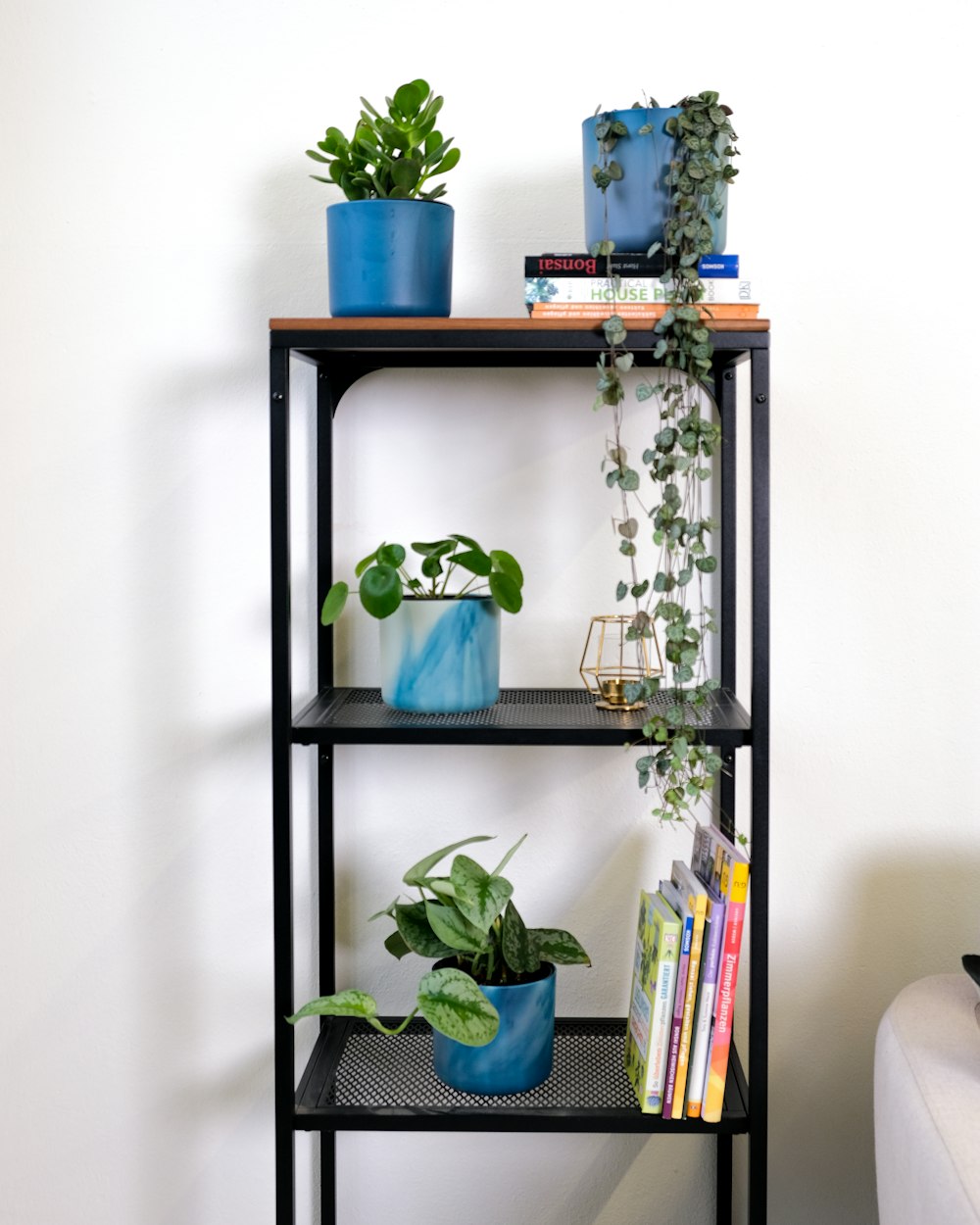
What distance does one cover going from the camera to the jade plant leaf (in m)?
1.24

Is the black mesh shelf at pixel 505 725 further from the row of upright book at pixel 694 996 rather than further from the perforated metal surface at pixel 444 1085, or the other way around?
the perforated metal surface at pixel 444 1085

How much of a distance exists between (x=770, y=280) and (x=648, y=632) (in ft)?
1.72

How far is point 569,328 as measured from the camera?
4.09 ft

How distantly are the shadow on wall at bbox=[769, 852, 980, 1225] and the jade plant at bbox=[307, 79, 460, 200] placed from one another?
3.35 feet

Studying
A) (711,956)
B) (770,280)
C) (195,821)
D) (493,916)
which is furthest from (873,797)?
(195,821)

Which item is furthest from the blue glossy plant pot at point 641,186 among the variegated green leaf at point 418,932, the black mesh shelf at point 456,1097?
the black mesh shelf at point 456,1097

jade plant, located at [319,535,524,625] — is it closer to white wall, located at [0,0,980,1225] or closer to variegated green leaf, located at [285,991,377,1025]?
white wall, located at [0,0,980,1225]

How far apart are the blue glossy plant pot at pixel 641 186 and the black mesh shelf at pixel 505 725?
0.51 metres

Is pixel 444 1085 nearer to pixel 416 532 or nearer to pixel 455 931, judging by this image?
pixel 455 931

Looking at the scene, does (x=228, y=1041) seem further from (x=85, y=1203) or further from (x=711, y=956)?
(x=711, y=956)

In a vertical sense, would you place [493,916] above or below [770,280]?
below

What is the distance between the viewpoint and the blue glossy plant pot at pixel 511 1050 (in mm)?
1312

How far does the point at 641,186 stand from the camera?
4.20 ft

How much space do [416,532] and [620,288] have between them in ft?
1.45
